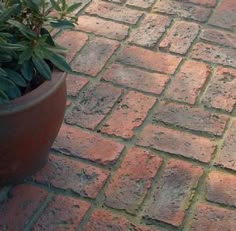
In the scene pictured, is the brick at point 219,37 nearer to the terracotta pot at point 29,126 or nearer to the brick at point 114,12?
the brick at point 114,12

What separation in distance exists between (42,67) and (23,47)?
10cm

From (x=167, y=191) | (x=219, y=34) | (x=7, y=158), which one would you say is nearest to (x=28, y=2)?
(x=7, y=158)

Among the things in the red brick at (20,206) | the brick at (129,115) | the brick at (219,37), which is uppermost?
the red brick at (20,206)

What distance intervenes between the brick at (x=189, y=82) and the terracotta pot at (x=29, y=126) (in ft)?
2.39

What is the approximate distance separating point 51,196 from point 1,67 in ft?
1.71

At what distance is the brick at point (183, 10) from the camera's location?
3252 millimetres

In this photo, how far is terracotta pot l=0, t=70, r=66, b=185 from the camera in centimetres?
199

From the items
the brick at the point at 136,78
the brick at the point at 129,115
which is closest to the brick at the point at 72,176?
the brick at the point at 129,115

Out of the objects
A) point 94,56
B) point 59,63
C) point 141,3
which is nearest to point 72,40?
point 94,56

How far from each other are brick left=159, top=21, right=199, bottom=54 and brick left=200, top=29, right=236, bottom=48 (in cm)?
5

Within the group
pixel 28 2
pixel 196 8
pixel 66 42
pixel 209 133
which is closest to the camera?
pixel 28 2

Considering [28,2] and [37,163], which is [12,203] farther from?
[28,2]

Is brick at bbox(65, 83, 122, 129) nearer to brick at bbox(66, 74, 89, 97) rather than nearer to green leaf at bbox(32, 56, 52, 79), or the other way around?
brick at bbox(66, 74, 89, 97)

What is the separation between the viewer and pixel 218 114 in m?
2.66
